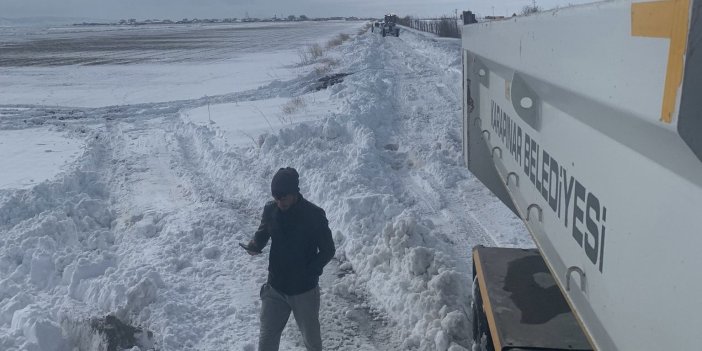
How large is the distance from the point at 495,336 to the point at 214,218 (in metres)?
4.93

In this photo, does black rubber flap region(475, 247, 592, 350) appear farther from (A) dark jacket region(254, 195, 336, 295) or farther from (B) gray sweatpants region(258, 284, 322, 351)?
Answer: (B) gray sweatpants region(258, 284, 322, 351)

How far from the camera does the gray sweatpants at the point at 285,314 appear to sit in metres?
3.83

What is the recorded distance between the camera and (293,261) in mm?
3736

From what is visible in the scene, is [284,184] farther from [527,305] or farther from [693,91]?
[693,91]

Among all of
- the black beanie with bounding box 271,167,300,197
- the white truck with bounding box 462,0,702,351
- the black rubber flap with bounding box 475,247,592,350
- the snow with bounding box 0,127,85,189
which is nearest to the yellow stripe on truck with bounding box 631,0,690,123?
the white truck with bounding box 462,0,702,351

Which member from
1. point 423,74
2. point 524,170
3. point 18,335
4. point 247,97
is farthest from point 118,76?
point 524,170

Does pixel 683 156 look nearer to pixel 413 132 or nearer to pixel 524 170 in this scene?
pixel 524 170

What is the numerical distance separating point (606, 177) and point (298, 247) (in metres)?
2.39

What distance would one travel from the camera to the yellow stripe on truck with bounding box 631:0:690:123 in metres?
1.01

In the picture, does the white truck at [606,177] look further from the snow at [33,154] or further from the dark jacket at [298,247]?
the snow at [33,154]

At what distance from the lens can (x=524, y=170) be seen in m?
2.85

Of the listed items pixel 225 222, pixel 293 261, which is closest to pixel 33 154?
pixel 225 222

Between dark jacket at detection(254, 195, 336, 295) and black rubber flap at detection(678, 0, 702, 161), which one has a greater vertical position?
black rubber flap at detection(678, 0, 702, 161)

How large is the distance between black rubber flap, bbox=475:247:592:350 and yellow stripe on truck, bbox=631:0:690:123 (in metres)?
1.44
